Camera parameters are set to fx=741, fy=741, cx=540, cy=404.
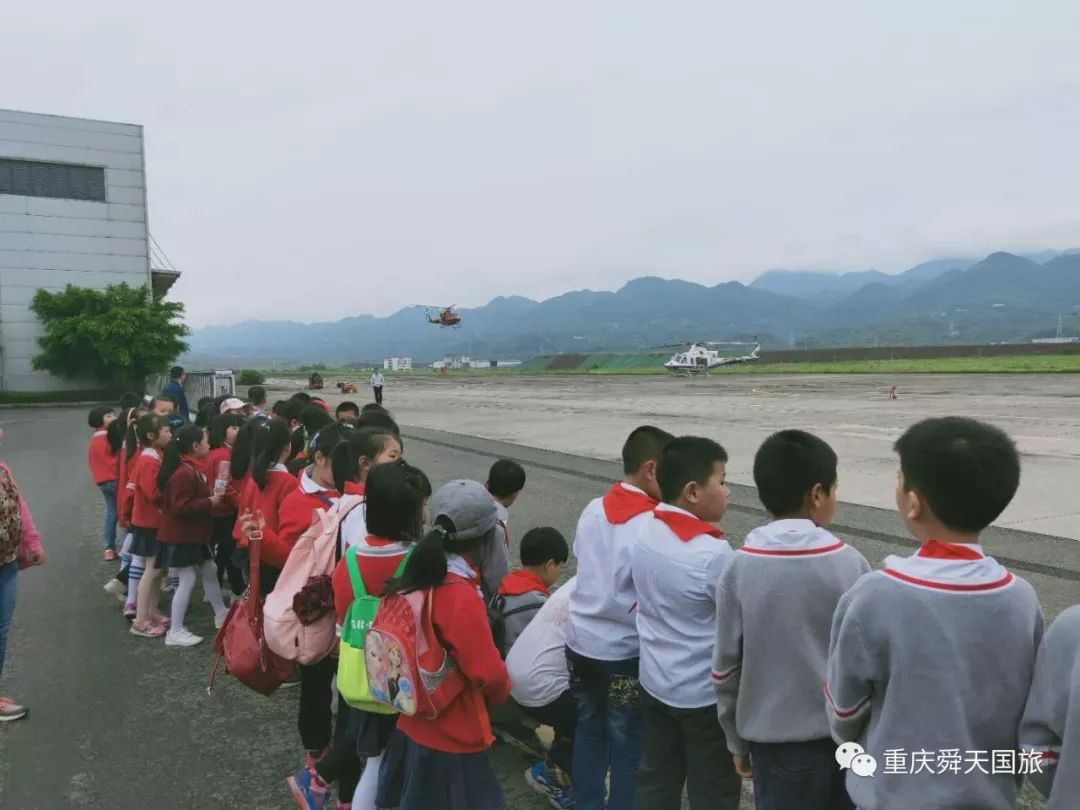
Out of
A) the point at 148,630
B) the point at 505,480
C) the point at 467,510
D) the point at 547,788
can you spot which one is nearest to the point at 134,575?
the point at 148,630

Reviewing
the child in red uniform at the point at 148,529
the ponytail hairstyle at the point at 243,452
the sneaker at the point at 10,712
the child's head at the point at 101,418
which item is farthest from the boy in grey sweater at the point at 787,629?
the child's head at the point at 101,418

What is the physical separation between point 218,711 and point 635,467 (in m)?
2.96

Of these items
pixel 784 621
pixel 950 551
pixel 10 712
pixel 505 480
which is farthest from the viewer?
pixel 10 712

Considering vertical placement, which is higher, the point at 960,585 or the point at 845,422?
the point at 960,585

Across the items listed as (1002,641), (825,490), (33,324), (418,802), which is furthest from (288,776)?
(33,324)

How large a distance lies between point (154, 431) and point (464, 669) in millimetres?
4121

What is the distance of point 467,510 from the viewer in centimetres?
261

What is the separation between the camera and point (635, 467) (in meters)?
2.90

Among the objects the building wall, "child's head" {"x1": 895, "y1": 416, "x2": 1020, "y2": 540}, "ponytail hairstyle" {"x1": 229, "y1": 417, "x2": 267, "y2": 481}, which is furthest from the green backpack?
the building wall

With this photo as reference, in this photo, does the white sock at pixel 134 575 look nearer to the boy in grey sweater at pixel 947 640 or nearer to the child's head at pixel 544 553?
the child's head at pixel 544 553

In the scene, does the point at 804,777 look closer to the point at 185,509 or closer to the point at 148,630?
the point at 185,509

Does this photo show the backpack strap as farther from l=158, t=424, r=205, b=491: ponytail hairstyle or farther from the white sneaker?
the white sneaker

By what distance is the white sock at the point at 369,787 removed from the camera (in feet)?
9.06

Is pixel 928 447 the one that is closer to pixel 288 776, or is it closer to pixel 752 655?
pixel 752 655
